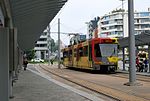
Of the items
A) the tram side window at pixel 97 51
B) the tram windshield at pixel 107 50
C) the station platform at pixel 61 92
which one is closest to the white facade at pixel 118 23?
the tram windshield at pixel 107 50

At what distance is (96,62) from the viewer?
37.4 meters

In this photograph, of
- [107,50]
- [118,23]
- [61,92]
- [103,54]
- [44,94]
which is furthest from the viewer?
[118,23]

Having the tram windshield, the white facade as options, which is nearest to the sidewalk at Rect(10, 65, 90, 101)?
the tram windshield

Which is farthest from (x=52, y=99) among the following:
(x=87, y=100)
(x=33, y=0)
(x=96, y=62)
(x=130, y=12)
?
(x=96, y=62)

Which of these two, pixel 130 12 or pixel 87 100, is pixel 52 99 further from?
pixel 130 12

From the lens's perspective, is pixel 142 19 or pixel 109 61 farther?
pixel 142 19

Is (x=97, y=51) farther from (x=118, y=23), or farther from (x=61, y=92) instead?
(x=118, y=23)

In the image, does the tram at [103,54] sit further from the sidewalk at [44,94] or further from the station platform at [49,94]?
the sidewalk at [44,94]

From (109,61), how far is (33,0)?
26.0 metres

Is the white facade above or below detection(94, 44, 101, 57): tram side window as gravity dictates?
above

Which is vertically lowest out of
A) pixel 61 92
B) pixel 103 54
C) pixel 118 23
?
pixel 61 92

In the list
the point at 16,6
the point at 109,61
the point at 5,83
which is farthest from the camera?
the point at 109,61

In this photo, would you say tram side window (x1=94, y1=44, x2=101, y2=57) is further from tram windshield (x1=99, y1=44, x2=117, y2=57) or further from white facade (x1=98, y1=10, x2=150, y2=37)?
white facade (x1=98, y1=10, x2=150, y2=37)

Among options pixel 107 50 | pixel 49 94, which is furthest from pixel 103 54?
pixel 49 94
